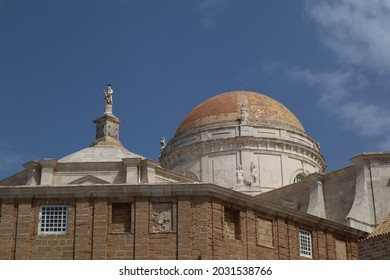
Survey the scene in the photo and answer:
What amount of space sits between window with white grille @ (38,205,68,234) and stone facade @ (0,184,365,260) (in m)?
0.15

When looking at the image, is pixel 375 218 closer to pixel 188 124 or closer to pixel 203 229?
pixel 203 229

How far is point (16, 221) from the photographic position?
102 feet

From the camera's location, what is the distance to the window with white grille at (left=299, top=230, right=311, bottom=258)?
3468cm

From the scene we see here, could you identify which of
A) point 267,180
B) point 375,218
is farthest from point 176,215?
point 267,180

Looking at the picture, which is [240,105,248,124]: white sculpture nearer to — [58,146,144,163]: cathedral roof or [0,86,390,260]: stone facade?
[0,86,390,260]: stone facade

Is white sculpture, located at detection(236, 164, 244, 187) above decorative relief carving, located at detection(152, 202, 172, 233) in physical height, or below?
above

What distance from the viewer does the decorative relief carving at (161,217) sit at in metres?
30.9

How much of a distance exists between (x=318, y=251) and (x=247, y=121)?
25.5m

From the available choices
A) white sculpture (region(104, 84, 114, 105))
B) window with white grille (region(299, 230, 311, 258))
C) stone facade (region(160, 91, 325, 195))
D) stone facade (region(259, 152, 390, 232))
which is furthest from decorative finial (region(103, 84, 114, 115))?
window with white grille (region(299, 230, 311, 258))

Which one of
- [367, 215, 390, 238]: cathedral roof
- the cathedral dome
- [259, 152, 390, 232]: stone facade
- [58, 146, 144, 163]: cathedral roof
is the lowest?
[367, 215, 390, 238]: cathedral roof

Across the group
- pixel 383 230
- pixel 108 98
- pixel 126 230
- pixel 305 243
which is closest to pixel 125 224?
pixel 126 230

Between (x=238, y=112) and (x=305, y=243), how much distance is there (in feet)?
87.4
